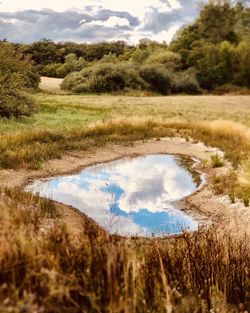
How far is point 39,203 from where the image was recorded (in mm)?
10828

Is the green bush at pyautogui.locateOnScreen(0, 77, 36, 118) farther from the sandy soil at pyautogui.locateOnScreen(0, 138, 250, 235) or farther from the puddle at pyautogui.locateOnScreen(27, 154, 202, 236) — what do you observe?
the puddle at pyautogui.locateOnScreen(27, 154, 202, 236)

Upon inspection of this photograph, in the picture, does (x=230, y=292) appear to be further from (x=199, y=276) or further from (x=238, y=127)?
(x=238, y=127)

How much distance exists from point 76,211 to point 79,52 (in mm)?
53485

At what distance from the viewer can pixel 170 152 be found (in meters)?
20.7

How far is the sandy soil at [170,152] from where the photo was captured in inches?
464

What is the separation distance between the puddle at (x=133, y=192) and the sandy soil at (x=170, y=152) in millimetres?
326

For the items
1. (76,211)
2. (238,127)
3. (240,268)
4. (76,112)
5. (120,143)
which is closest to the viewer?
(240,268)

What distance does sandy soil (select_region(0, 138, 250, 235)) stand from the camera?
464 inches

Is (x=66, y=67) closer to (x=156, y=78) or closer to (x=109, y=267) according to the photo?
(x=156, y=78)

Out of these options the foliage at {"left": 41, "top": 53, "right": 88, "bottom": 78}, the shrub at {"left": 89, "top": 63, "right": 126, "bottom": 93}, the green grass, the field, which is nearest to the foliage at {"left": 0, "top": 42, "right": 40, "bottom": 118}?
the green grass

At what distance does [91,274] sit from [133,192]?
10.4 metres

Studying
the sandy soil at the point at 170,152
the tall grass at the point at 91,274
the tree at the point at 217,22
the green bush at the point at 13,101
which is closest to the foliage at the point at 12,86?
the green bush at the point at 13,101

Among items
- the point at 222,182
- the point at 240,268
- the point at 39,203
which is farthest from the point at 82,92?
the point at 240,268

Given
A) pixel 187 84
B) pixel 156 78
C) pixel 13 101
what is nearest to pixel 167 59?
pixel 187 84
